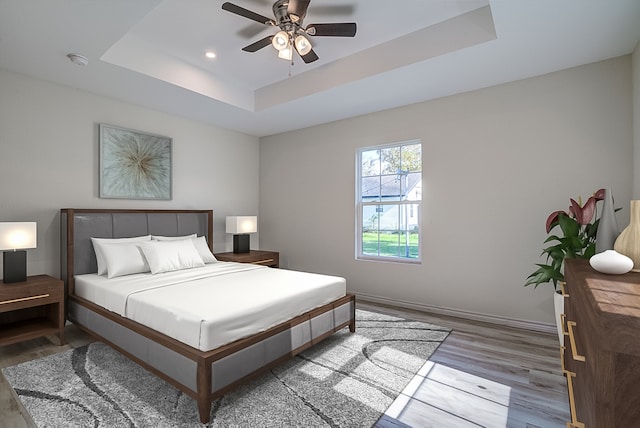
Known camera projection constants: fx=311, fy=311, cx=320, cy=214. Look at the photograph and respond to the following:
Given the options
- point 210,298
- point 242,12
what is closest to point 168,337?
point 210,298

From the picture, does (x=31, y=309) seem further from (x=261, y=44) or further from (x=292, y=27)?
(x=292, y=27)

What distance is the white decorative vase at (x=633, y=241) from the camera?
1.50m

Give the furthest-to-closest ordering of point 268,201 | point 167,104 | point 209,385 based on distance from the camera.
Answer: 1. point 268,201
2. point 167,104
3. point 209,385

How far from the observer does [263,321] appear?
220 cm

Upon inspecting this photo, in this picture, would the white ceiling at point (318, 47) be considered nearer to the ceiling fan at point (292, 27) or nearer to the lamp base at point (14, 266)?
the ceiling fan at point (292, 27)

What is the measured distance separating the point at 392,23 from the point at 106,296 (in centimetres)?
342

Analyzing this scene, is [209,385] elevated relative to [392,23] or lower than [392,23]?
lower

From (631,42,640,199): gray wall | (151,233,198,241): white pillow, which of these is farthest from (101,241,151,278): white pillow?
(631,42,640,199): gray wall

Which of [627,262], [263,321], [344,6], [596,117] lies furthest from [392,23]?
[263,321]

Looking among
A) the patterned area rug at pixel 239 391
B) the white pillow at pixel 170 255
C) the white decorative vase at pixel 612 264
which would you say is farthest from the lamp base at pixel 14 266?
the white decorative vase at pixel 612 264

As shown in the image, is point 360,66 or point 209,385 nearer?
point 209,385

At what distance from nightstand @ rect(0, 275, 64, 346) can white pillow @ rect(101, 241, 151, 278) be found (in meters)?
0.41

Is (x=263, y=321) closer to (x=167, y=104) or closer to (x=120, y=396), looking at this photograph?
(x=120, y=396)

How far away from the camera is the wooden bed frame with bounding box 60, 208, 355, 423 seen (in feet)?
6.04
